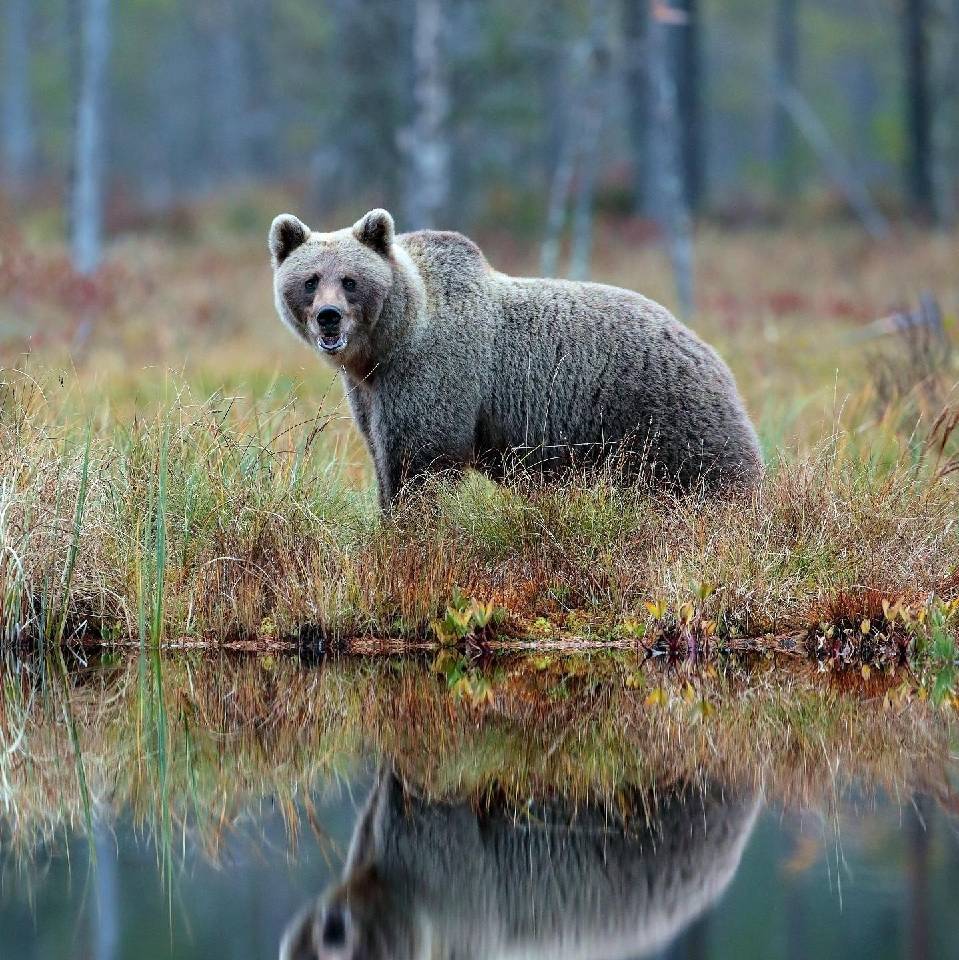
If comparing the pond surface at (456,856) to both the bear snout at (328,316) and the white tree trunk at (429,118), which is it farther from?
the white tree trunk at (429,118)

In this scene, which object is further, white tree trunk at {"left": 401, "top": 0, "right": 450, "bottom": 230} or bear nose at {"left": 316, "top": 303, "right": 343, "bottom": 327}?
white tree trunk at {"left": 401, "top": 0, "right": 450, "bottom": 230}

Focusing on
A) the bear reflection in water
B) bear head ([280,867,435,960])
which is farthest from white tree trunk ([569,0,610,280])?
bear head ([280,867,435,960])

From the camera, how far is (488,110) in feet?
89.5

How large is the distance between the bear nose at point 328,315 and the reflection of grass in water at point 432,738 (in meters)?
1.72

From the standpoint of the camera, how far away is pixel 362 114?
27.3m

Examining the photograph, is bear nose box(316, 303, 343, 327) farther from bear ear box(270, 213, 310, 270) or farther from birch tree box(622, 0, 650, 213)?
birch tree box(622, 0, 650, 213)

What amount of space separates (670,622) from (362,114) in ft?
70.3

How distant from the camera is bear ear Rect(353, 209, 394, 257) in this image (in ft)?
26.1

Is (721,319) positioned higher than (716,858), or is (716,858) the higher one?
(721,319)

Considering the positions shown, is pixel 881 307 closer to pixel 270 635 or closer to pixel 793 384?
pixel 793 384

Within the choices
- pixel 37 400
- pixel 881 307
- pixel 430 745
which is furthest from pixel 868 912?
pixel 881 307

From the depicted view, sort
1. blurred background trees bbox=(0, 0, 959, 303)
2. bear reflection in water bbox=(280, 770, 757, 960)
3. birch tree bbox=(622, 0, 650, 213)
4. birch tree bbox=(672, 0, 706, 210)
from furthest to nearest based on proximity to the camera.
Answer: birch tree bbox=(672, 0, 706, 210)
birch tree bbox=(622, 0, 650, 213)
blurred background trees bbox=(0, 0, 959, 303)
bear reflection in water bbox=(280, 770, 757, 960)

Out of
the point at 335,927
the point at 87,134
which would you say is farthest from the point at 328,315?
the point at 87,134

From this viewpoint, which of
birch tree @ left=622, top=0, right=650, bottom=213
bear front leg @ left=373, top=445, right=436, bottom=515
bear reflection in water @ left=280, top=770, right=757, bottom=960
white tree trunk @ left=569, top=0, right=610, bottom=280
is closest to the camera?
bear reflection in water @ left=280, top=770, right=757, bottom=960
